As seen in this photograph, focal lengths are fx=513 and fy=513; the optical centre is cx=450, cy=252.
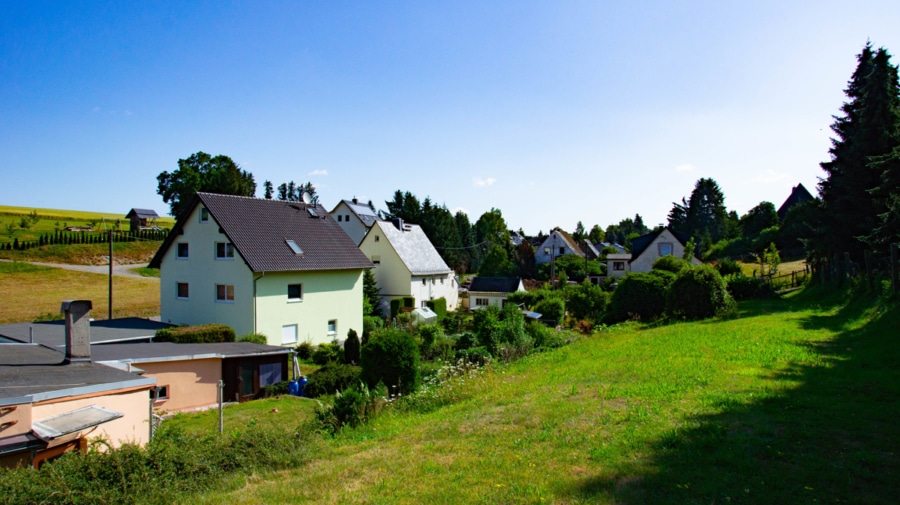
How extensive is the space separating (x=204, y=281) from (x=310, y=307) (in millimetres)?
5705

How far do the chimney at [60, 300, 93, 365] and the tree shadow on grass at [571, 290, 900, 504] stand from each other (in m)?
10.0

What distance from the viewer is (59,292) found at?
129ft

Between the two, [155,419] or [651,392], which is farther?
[155,419]

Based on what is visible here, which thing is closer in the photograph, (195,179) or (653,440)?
(653,440)

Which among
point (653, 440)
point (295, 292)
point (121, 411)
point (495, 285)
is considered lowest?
point (121, 411)

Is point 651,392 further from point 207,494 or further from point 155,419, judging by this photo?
point 155,419

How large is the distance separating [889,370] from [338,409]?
10.0 m

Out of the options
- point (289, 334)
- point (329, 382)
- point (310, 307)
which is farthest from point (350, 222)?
point (329, 382)

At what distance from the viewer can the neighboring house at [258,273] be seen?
2608 cm

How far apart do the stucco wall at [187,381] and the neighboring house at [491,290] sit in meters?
30.5

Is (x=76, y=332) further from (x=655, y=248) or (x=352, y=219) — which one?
(x=655, y=248)

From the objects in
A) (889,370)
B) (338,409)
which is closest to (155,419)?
(338,409)

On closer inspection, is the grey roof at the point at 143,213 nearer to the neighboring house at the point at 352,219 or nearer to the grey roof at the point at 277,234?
the neighboring house at the point at 352,219

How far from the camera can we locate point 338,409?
10.7 metres
